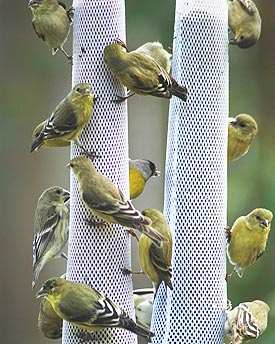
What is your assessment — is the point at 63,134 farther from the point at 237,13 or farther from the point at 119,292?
the point at 237,13

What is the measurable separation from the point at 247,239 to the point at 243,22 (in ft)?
2.32

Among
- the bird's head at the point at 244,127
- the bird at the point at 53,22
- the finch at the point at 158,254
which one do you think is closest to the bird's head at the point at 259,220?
the bird's head at the point at 244,127

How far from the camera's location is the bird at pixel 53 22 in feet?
11.6

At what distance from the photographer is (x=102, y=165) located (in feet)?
11.3

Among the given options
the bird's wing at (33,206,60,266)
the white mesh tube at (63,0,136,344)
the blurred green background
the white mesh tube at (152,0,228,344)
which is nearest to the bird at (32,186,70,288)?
the bird's wing at (33,206,60,266)

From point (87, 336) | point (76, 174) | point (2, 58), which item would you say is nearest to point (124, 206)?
point (76, 174)

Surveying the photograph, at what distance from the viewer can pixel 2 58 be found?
22.0ft

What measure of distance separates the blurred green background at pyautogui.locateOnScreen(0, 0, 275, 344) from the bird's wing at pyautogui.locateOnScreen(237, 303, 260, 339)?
7.45 feet

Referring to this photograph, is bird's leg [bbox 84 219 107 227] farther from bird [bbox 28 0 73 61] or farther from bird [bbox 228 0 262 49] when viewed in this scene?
bird [bbox 228 0 262 49]

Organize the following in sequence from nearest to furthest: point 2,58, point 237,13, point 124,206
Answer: point 124,206 < point 237,13 < point 2,58

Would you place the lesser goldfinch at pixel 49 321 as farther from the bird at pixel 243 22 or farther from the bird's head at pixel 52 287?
the bird at pixel 243 22

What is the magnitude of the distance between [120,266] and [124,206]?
10.6 inches

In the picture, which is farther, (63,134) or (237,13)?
(237,13)

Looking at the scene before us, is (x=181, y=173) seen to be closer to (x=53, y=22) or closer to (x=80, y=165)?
(x=80, y=165)
